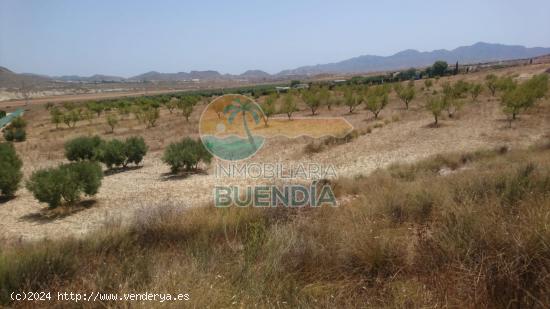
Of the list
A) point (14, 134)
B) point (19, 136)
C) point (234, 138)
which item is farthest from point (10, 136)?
point (234, 138)

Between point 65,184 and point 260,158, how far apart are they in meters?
8.96

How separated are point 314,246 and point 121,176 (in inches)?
521

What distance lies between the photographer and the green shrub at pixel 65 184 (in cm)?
1015

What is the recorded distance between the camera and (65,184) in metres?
10.3

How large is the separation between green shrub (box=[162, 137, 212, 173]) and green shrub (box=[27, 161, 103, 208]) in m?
3.46

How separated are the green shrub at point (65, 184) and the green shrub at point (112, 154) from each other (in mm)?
4392

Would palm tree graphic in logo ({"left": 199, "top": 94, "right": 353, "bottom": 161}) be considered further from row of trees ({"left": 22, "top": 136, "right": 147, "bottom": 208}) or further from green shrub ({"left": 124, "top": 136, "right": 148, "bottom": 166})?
row of trees ({"left": 22, "top": 136, "right": 147, "bottom": 208})

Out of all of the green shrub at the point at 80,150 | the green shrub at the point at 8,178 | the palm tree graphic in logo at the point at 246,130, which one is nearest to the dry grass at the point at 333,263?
the green shrub at the point at 8,178

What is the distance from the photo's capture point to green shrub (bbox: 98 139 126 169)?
625 inches

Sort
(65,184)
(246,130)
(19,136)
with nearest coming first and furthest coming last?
(65,184)
(246,130)
(19,136)

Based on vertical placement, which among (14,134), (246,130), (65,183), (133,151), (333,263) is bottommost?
(14,134)

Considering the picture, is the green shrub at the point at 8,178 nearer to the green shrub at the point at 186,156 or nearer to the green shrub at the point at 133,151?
the green shrub at the point at 133,151

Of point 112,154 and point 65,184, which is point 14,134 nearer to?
point 112,154

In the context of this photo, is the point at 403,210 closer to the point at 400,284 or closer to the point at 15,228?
the point at 400,284
